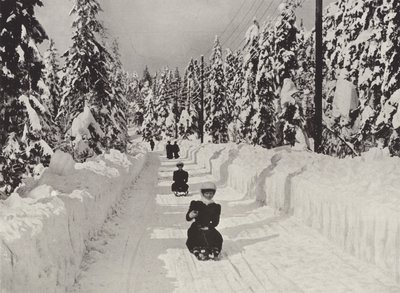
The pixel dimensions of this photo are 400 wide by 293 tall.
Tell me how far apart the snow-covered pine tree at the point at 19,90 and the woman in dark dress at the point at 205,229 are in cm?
907

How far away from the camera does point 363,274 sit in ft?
20.5

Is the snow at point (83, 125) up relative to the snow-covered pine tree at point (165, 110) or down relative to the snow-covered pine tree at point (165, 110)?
down

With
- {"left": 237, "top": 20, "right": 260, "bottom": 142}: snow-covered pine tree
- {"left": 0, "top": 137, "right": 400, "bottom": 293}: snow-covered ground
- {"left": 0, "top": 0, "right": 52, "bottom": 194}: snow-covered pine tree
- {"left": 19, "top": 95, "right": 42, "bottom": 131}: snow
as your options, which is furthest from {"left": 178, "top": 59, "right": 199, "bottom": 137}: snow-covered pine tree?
{"left": 0, "top": 137, "right": 400, "bottom": 293}: snow-covered ground

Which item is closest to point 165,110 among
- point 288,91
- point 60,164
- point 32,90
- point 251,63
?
point 251,63

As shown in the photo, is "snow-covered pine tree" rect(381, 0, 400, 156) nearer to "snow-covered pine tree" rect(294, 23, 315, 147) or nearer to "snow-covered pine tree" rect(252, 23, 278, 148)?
"snow-covered pine tree" rect(294, 23, 315, 147)

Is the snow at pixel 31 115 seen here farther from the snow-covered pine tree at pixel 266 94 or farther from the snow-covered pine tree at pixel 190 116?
the snow-covered pine tree at pixel 190 116

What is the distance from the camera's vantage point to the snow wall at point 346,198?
6.29 metres

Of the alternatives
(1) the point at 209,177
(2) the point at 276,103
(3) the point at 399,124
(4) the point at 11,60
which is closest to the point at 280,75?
(2) the point at 276,103

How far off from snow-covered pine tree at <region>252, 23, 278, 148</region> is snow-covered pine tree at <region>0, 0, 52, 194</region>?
1990 cm

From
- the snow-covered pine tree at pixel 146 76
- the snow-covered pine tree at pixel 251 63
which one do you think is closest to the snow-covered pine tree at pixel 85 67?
the snow-covered pine tree at pixel 251 63

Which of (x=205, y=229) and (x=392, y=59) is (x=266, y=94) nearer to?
(x=392, y=59)

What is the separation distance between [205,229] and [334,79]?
20.2 m

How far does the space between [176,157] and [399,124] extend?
89.8 feet

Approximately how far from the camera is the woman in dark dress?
7.29 meters
